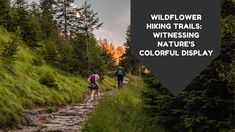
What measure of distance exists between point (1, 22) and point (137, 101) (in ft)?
64.2

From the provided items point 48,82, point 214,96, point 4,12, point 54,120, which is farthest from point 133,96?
point 4,12

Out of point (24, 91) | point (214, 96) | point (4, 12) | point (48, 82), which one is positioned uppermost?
point (4, 12)

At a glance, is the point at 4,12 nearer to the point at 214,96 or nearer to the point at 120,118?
the point at 120,118

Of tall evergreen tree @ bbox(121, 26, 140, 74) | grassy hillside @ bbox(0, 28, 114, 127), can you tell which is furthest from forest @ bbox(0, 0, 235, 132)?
tall evergreen tree @ bbox(121, 26, 140, 74)

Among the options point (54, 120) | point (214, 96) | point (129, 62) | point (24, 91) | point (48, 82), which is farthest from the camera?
point (129, 62)

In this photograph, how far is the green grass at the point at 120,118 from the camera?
1446cm

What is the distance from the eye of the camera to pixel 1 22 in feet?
117

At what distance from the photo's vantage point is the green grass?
14461mm

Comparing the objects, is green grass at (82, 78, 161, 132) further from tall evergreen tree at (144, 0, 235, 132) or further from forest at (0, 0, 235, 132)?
tall evergreen tree at (144, 0, 235, 132)

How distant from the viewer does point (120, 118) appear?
16.1 metres

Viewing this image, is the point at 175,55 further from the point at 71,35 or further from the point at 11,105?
the point at 71,35

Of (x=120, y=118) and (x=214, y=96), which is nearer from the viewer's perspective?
(x=214, y=96)

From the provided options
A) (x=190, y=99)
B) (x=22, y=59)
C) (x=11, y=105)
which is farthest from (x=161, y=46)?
(x=22, y=59)

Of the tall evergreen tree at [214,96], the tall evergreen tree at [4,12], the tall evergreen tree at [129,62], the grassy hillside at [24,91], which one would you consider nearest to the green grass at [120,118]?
the tall evergreen tree at [214,96]
